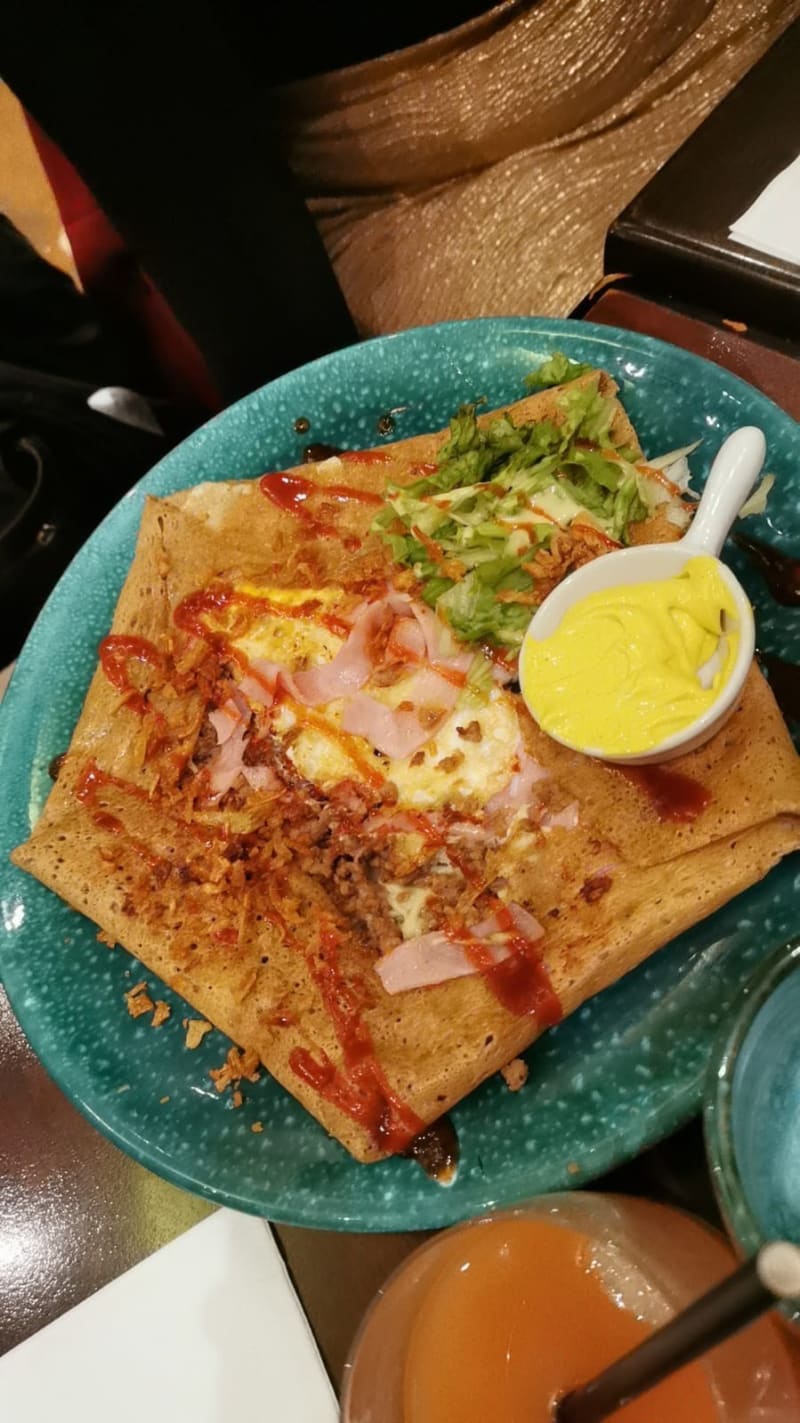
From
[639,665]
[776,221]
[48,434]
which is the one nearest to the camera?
[639,665]

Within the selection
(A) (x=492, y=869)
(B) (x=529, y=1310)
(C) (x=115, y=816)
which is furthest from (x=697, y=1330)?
(C) (x=115, y=816)

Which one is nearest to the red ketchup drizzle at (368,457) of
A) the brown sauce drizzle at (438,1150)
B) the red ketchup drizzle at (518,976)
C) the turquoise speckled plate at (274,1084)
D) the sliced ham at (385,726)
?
the turquoise speckled plate at (274,1084)

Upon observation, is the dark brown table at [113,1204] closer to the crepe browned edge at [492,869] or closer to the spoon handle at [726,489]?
the crepe browned edge at [492,869]

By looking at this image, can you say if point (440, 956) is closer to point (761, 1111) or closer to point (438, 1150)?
point (438, 1150)

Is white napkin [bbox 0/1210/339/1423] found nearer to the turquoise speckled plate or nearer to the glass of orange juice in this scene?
the turquoise speckled plate

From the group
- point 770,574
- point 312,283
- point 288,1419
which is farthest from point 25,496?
point 288,1419

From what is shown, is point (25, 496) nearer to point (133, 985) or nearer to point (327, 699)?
point (327, 699)

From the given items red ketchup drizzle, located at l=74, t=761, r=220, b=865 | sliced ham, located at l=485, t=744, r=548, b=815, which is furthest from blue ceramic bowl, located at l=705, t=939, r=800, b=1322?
red ketchup drizzle, located at l=74, t=761, r=220, b=865
